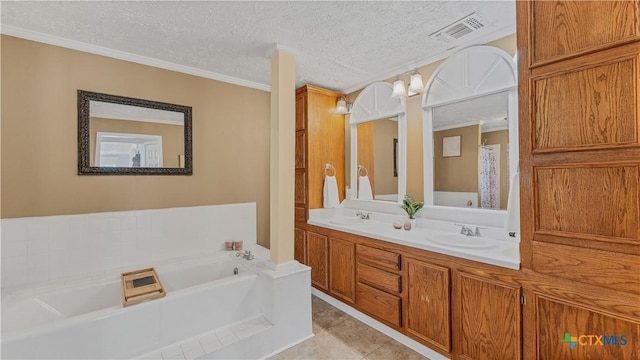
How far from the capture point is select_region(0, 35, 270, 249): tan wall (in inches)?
80.7

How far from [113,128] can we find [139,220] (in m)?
0.88

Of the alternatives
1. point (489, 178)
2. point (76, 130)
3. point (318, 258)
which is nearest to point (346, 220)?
point (318, 258)

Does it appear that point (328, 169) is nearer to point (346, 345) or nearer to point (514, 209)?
point (346, 345)

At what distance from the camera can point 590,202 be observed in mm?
1304

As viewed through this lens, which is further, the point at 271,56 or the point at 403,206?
the point at 403,206

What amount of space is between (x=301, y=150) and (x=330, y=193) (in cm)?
65

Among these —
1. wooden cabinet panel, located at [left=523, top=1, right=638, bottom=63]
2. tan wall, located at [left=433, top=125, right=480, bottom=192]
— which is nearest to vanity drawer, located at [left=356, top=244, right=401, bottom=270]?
tan wall, located at [left=433, top=125, right=480, bottom=192]

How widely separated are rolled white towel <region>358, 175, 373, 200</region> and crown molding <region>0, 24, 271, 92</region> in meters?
1.77

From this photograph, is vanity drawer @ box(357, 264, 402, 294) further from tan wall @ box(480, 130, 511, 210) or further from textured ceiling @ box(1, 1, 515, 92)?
textured ceiling @ box(1, 1, 515, 92)

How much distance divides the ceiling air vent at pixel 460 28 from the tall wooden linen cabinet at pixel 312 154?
1504 millimetres

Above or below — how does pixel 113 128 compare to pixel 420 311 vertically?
above

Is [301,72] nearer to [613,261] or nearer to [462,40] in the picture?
[462,40]

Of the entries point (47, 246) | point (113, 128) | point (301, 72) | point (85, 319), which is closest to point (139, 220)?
point (47, 246)

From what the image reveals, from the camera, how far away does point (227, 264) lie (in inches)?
107
